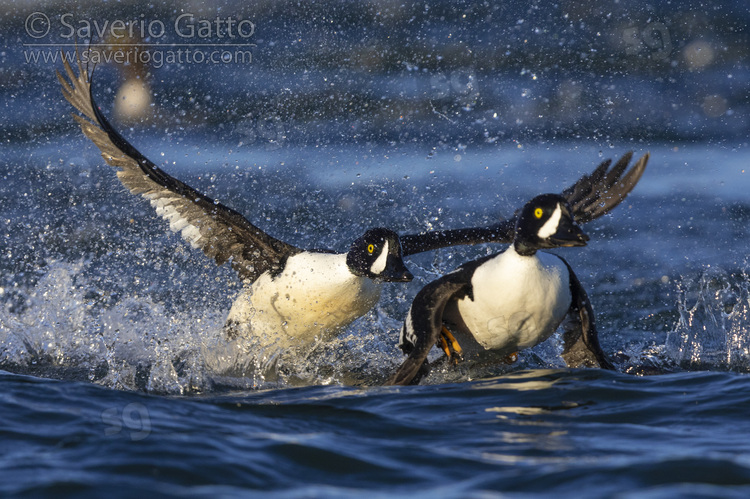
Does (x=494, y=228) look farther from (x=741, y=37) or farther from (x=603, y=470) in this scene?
(x=741, y=37)

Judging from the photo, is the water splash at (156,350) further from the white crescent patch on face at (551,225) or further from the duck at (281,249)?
the white crescent patch on face at (551,225)

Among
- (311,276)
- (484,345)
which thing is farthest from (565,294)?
(311,276)

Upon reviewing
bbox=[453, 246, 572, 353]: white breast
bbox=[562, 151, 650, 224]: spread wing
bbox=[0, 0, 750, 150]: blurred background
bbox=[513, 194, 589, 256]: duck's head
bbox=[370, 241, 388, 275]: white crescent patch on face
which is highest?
bbox=[0, 0, 750, 150]: blurred background

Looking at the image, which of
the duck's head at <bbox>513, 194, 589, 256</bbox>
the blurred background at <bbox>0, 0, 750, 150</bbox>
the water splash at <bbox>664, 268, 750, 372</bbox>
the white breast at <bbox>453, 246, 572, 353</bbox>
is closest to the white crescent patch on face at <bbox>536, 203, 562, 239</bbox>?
the duck's head at <bbox>513, 194, 589, 256</bbox>

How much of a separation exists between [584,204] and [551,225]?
2.02 m

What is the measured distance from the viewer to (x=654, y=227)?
11469mm

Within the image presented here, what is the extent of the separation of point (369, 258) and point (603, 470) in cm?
303

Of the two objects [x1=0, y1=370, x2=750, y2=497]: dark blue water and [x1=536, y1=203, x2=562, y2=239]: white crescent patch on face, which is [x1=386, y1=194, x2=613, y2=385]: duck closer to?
[x1=536, y1=203, x2=562, y2=239]: white crescent patch on face

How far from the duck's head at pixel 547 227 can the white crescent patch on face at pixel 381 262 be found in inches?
42.6

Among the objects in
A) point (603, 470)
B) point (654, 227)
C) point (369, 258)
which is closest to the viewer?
point (603, 470)

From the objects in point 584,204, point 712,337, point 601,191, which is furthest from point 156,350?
point 712,337

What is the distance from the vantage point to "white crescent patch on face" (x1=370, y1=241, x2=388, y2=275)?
19.8 feet

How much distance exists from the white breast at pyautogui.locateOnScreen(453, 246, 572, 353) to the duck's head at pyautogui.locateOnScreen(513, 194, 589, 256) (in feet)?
0.56

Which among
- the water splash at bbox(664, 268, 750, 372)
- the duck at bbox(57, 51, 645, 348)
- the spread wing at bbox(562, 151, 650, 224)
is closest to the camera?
the duck at bbox(57, 51, 645, 348)
